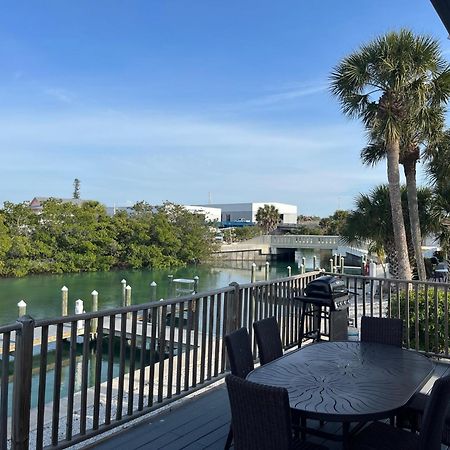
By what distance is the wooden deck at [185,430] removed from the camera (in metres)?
2.56

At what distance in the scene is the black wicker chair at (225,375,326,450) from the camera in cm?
161

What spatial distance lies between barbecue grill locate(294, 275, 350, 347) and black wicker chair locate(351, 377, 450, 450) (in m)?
2.01

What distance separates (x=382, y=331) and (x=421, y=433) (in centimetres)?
137

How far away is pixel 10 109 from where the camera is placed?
16188 millimetres

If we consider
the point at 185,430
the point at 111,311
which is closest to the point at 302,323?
the point at 185,430

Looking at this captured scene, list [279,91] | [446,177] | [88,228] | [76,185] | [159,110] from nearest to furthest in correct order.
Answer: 1. [446,177]
2. [279,91]
3. [159,110]
4. [88,228]
5. [76,185]

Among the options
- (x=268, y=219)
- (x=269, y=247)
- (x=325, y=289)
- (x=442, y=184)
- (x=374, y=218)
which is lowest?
(x=325, y=289)

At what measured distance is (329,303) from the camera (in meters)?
4.20

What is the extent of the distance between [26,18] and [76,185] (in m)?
79.6

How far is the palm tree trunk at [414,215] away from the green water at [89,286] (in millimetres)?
10038

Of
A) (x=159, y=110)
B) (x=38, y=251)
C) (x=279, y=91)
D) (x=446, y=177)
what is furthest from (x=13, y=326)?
(x=38, y=251)

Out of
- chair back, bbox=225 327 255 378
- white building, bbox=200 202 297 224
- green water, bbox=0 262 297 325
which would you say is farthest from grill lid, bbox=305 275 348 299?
white building, bbox=200 202 297 224

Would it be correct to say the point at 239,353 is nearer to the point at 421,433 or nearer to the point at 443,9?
the point at 421,433

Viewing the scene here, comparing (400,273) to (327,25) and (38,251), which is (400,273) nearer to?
(327,25)
